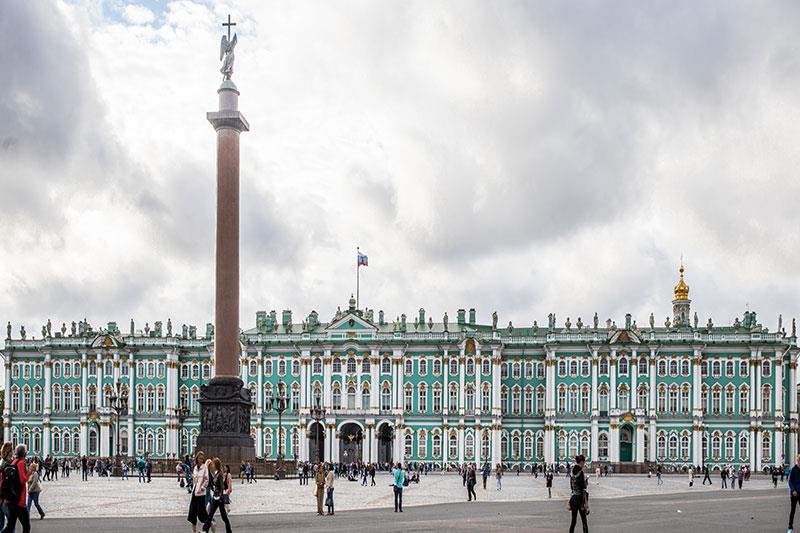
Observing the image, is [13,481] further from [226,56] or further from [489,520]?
[226,56]

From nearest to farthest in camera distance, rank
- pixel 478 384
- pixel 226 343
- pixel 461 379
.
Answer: pixel 226 343 < pixel 478 384 < pixel 461 379

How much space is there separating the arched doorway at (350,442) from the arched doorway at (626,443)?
25.4 meters

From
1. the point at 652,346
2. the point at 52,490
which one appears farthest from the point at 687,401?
the point at 52,490

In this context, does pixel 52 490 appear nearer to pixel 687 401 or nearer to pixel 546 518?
pixel 546 518

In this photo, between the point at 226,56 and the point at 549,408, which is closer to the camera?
the point at 226,56

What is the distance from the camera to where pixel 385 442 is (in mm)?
112938

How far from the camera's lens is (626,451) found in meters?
109

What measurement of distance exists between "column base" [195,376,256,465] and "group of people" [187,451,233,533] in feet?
119

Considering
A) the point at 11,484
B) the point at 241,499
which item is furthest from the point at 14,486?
the point at 241,499

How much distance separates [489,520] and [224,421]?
32007mm

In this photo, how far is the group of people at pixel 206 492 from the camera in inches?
952

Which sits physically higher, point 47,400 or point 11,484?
point 11,484

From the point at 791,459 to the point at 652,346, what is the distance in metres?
17.2

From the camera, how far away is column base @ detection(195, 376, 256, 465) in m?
62.2
